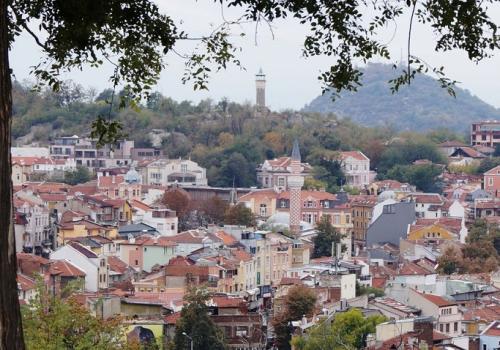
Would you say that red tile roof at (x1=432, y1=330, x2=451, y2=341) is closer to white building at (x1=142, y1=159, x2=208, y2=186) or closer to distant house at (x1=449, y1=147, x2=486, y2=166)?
white building at (x1=142, y1=159, x2=208, y2=186)

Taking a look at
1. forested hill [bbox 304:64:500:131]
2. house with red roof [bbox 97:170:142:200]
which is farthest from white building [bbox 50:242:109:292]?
forested hill [bbox 304:64:500:131]

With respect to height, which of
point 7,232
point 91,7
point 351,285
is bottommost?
point 351,285

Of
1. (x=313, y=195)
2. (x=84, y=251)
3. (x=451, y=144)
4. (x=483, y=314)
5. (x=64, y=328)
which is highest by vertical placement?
(x=451, y=144)

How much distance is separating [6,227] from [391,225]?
40.3 meters

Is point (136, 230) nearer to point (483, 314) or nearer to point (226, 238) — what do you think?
point (226, 238)

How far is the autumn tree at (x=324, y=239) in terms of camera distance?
40094 millimetres

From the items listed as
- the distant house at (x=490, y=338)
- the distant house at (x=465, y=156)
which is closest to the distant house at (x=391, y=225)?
the distant house at (x=465, y=156)

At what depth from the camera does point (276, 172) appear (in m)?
56.7

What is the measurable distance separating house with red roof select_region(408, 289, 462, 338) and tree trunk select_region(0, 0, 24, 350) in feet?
Answer: 65.6

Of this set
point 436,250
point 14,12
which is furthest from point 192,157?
point 14,12

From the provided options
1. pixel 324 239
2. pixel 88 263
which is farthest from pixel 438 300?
pixel 324 239

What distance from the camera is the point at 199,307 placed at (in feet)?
74.2

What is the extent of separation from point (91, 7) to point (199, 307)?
16986mm

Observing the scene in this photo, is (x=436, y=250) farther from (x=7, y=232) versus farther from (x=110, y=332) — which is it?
(x=7, y=232)
